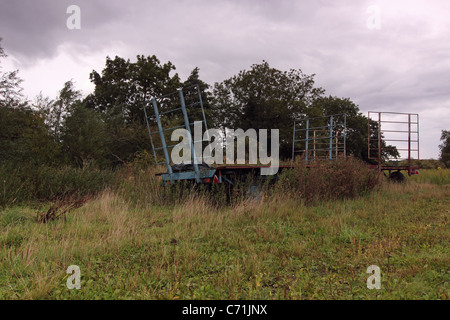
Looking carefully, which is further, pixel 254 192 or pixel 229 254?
pixel 254 192

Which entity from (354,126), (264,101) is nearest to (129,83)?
(264,101)

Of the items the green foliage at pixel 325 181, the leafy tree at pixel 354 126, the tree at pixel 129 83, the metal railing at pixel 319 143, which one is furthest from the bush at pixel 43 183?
the leafy tree at pixel 354 126

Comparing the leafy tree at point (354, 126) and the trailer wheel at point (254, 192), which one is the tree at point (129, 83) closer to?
the leafy tree at point (354, 126)

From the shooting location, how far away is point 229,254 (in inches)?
157

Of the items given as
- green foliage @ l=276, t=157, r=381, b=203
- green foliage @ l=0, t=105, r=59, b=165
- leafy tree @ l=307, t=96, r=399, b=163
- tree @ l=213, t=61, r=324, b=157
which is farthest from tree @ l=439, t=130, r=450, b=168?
green foliage @ l=0, t=105, r=59, b=165

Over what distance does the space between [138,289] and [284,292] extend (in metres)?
1.40

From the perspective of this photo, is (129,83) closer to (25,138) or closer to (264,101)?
(264,101)

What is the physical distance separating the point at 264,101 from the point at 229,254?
29.3 metres

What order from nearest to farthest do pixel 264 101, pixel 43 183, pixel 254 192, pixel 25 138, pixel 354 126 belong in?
pixel 254 192 < pixel 43 183 < pixel 25 138 < pixel 264 101 < pixel 354 126

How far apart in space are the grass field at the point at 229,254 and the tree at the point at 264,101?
25.6m

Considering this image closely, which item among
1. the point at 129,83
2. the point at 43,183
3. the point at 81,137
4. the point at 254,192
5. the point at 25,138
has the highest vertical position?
the point at 129,83

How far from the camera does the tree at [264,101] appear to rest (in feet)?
103
